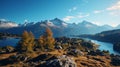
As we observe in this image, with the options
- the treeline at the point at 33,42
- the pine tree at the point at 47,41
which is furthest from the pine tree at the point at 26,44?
the pine tree at the point at 47,41

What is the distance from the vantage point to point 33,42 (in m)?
133

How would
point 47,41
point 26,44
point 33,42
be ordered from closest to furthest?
point 26,44, point 47,41, point 33,42

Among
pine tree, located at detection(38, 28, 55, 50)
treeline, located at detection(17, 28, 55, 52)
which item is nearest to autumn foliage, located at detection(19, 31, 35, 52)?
treeline, located at detection(17, 28, 55, 52)

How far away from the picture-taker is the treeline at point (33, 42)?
399 ft

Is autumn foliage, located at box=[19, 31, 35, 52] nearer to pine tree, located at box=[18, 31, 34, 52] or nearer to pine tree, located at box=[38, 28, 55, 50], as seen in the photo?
pine tree, located at box=[18, 31, 34, 52]

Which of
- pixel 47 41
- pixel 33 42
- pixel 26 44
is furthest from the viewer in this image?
pixel 33 42

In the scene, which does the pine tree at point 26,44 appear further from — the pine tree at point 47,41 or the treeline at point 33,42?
the pine tree at point 47,41

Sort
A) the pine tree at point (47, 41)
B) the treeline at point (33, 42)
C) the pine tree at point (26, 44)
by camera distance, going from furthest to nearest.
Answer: the pine tree at point (47, 41)
the treeline at point (33, 42)
the pine tree at point (26, 44)

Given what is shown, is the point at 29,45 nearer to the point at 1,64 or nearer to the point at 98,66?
the point at 1,64

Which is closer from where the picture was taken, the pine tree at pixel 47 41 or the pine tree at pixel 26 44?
the pine tree at pixel 26 44

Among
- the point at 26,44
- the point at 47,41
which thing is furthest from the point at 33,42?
the point at 26,44

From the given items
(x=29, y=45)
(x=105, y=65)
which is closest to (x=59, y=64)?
(x=105, y=65)

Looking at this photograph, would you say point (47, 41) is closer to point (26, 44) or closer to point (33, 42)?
point (33, 42)

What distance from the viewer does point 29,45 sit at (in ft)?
400
